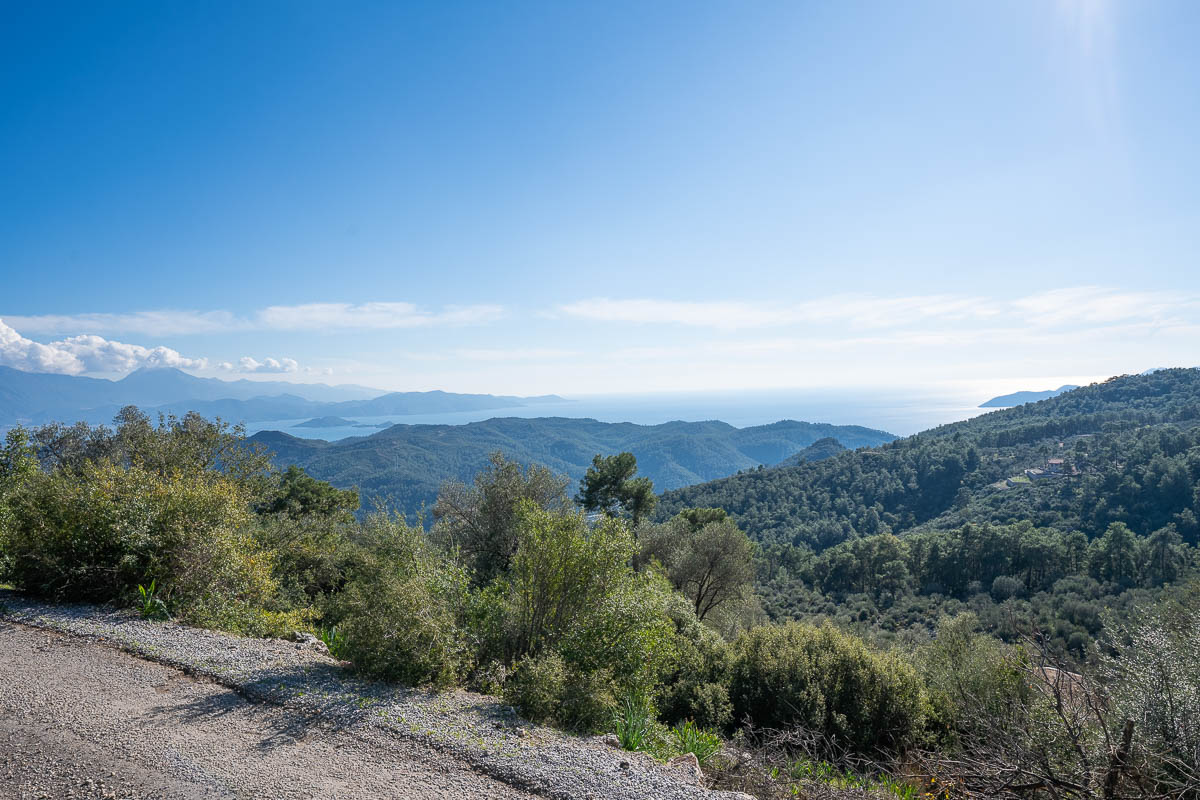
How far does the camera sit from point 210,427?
71.1 ft

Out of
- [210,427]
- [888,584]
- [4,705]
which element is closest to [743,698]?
[4,705]

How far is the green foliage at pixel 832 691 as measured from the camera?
12570 millimetres

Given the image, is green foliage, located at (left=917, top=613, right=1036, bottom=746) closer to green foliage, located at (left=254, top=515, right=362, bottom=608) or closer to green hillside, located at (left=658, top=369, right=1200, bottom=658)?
green hillside, located at (left=658, top=369, right=1200, bottom=658)

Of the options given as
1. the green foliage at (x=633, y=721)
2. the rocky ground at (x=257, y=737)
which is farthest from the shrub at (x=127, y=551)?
the green foliage at (x=633, y=721)

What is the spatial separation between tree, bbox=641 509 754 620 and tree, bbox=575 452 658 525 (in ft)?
10.4

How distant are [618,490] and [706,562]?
6467 millimetres

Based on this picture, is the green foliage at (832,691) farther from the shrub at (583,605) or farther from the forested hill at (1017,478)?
the forested hill at (1017,478)

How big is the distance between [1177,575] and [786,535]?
40899 millimetres

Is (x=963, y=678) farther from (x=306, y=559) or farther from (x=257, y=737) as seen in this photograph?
(x=306, y=559)

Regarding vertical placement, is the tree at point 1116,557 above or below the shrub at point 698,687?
below

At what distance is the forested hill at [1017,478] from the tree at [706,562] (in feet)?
156

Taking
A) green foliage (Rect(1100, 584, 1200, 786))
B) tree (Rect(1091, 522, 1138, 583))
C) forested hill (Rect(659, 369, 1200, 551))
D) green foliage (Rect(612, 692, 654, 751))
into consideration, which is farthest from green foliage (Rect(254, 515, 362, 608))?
forested hill (Rect(659, 369, 1200, 551))

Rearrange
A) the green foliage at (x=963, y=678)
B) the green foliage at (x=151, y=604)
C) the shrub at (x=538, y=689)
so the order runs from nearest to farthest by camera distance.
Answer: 1. the shrub at (x=538, y=689)
2. the green foliage at (x=151, y=604)
3. the green foliage at (x=963, y=678)

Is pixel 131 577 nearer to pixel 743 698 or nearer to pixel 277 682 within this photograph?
pixel 277 682
